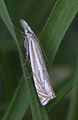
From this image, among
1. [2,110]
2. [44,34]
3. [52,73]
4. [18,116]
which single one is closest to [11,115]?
[18,116]

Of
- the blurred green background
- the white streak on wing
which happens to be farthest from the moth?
the blurred green background

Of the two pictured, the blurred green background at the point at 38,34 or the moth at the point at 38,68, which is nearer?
the moth at the point at 38,68

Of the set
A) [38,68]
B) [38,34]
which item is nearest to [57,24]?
[38,68]

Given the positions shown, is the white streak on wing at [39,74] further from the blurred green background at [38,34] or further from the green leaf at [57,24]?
the blurred green background at [38,34]

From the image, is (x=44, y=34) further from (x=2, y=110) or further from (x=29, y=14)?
(x=29, y=14)

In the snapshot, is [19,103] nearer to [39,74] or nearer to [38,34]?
[39,74]

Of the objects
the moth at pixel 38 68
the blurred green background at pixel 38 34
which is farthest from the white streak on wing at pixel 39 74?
the blurred green background at pixel 38 34

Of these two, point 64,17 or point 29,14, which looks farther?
point 29,14
